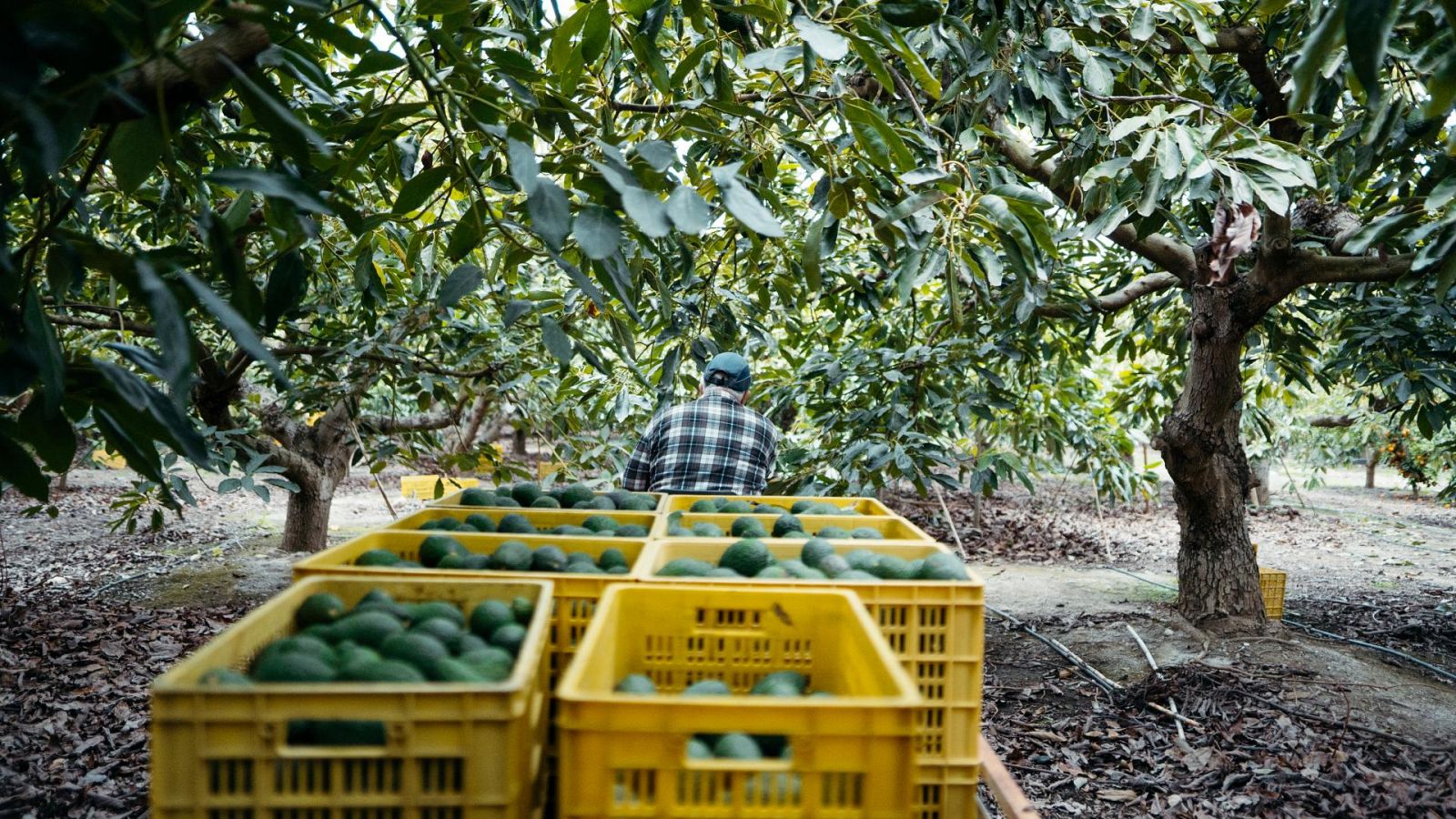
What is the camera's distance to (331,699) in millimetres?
931

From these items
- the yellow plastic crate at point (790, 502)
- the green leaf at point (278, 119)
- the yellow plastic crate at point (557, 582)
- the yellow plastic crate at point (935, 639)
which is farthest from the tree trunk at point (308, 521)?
the yellow plastic crate at point (935, 639)

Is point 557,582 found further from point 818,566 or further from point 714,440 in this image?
point 714,440

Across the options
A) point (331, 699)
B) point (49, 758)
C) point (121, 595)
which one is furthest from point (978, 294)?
point (121, 595)

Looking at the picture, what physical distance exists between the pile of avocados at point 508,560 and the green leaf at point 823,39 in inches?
35.1

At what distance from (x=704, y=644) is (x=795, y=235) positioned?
3.13 metres

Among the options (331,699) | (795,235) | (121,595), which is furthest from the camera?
(121,595)

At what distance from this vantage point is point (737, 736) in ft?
3.30

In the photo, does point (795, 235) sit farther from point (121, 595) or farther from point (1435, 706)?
point (121, 595)

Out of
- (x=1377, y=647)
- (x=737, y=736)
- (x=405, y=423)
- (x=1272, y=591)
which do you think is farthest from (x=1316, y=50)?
(x=405, y=423)

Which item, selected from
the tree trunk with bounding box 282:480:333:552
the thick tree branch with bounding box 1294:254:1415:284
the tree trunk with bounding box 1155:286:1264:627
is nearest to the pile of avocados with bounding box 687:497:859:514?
the thick tree branch with bounding box 1294:254:1415:284

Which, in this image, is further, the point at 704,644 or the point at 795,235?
the point at 795,235

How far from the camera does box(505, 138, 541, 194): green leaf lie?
123cm

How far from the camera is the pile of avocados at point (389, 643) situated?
103 centimetres

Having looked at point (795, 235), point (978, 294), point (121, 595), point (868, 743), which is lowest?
point (121, 595)
